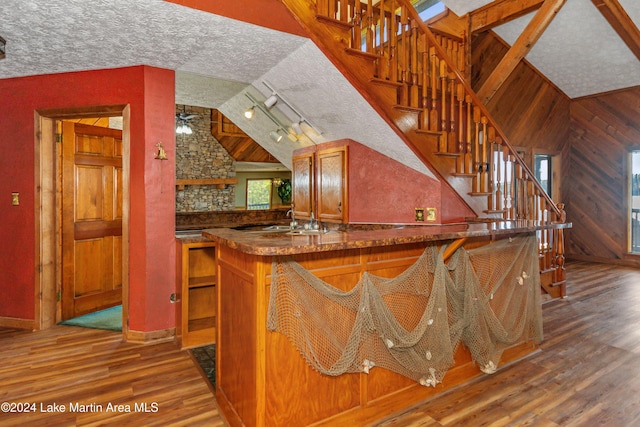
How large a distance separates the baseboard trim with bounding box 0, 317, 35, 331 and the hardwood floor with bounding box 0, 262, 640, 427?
100 mm

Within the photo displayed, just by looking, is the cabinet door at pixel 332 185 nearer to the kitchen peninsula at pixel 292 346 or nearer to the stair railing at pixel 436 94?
the stair railing at pixel 436 94

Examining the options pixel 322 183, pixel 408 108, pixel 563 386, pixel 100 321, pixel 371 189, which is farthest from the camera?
pixel 322 183

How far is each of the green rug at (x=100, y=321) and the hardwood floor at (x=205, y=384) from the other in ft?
0.47

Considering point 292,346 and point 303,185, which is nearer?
point 292,346

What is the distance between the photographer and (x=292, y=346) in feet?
6.27

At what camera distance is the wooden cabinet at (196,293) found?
10.3 ft

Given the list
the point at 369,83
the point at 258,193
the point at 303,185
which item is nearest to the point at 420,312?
the point at 369,83

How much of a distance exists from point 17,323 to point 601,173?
29.5ft

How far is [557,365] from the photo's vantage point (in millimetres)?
2855

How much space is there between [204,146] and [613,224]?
27.3 ft

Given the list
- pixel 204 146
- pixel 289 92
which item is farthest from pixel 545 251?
pixel 204 146

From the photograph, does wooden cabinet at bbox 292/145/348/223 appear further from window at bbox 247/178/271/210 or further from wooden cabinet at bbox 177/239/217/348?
window at bbox 247/178/271/210

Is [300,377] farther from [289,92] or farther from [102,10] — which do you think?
[289,92]

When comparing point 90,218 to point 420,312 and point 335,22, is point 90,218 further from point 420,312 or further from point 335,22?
point 420,312
